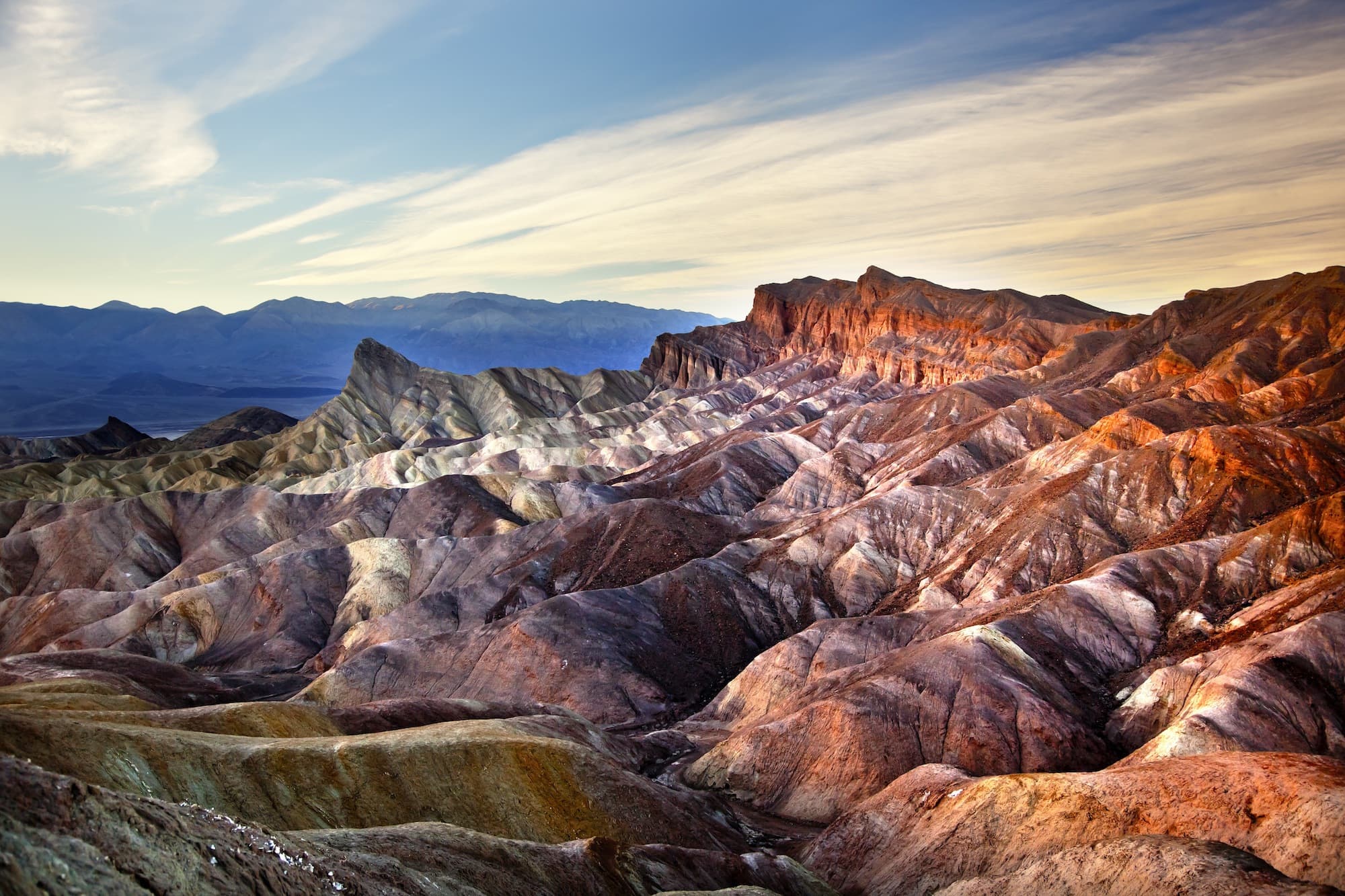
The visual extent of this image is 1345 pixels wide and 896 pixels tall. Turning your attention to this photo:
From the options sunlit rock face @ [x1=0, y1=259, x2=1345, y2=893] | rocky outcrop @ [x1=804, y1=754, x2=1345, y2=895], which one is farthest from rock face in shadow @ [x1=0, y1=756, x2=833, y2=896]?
rocky outcrop @ [x1=804, y1=754, x2=1345, y2=895]

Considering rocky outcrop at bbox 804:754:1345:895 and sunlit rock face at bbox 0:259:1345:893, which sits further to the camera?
sunlit rock face at bbox 0:259:1345:893

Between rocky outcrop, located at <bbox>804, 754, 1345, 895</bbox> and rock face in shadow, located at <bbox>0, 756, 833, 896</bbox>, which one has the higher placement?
rock face in shadow, located at <bbox>0, 756, 833, 896</bbox>

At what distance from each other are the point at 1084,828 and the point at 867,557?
159 feet

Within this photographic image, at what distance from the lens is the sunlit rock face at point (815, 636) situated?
36.2m

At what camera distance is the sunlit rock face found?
36250mm

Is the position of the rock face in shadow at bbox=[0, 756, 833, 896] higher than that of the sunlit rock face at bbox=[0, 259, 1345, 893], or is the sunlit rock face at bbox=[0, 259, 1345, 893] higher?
the rock face in shadow at bbox=[0, 756, 833, 896]

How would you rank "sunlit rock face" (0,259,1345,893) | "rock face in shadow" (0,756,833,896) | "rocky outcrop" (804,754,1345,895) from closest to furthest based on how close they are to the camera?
1. "rock face in shadow" (0,756,833,896)
2. "rocky outcrop" (804,754,1345,895)
3. "sunlit rock face" (0,259,1345,893)

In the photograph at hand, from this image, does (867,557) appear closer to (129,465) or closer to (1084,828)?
(1084,828)

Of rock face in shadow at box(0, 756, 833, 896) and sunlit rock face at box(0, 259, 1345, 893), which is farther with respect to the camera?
sunlit rock face at box(0, 259, 1345, 893)

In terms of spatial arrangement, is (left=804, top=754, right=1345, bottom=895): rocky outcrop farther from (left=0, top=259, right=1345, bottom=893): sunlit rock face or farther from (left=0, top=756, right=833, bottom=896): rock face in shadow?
(left=0, top=756, right=833, bottom=896): rock face in shadow

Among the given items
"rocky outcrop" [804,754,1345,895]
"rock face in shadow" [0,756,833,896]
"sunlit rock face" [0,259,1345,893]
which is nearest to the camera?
"rock face in shadow" [0,756,833,896]

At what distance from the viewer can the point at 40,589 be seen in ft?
356

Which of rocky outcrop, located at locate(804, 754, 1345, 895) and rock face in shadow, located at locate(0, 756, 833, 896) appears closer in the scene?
rock face in shadow, located at locate(0, 756, 833, 896)

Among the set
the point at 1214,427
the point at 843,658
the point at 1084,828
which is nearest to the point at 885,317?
the point at 1214,427
